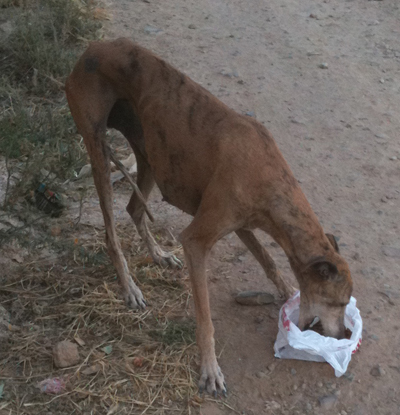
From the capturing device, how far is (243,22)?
9164 millimetres

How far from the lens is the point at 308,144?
6688 millimetres

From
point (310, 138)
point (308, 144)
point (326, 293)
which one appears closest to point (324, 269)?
point (326, 293)

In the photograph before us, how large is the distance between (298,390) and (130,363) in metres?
1.07

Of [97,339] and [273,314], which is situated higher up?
[273,314]

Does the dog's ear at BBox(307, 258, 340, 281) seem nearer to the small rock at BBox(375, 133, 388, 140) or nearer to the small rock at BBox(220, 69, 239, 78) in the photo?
the small rock at BBox(375, 133, 388, 140)

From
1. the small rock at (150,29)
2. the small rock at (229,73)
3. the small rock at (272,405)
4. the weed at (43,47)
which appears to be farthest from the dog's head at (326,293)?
the small rock at (150,29)

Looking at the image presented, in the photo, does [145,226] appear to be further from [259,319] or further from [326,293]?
[326,293]

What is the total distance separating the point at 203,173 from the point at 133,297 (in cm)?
116

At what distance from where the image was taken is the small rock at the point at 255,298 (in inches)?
181

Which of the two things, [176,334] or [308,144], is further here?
[308,144]

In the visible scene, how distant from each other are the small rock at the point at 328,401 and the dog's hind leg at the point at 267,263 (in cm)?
90

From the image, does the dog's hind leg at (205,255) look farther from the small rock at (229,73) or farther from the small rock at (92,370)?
the small rock at (229,73)

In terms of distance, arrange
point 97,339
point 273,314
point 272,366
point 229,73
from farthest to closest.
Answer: point 229,73, point 273,314, point 97,339, point 272,366

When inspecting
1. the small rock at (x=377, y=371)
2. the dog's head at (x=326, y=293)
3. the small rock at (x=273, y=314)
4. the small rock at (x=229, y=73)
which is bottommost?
the small rock at (x=273, y=314)
